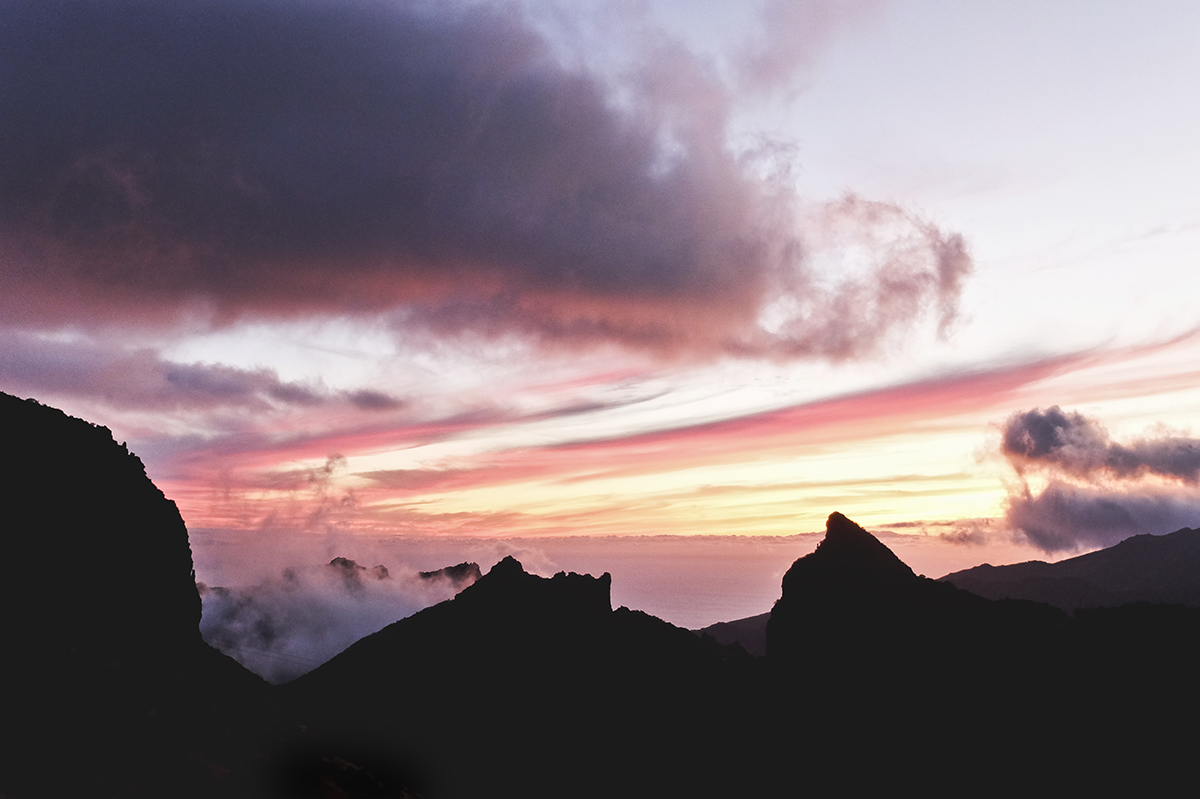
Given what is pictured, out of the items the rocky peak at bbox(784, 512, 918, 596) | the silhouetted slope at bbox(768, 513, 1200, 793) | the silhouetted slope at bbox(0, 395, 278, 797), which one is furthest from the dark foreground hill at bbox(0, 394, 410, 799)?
the rocky peak at bbox(784, 512, 918, 596)

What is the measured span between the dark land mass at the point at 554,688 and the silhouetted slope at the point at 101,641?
20cm

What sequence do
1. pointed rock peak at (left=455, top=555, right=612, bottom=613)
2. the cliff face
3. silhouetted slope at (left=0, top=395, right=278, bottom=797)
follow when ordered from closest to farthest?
1. silhouetted slope at (left=0, top=395, right=278, bottom=797)
2. the cliff face
3. pointed rock peak at (left=455, top=555, right=612, bottom=613)

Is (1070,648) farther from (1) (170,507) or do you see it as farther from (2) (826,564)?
(1) (170,507)

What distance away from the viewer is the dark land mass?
2085 inches

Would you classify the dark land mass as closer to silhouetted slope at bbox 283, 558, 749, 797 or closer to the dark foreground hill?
the dark foreground hill

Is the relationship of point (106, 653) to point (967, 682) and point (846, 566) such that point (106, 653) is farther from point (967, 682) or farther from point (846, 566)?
point (967, 682)

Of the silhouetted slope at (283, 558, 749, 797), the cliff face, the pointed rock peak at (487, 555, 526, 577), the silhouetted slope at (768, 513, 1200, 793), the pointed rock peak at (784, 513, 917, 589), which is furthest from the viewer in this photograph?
the pointed rock peak at (487, 555, 526, 577)

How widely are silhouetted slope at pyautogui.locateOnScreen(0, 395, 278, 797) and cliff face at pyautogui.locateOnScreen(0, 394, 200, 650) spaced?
0.11 meters

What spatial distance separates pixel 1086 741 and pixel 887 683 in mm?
27613

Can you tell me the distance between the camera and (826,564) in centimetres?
13150

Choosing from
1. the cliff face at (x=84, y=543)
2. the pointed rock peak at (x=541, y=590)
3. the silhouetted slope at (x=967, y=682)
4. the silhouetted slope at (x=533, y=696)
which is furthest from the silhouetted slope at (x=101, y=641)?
the silhouetted slope at (x=967, y=682)

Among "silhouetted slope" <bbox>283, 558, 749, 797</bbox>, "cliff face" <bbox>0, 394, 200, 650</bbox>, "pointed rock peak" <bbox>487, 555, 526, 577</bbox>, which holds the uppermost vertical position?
"cliff face" <bbox>0, 394, 200, 650</bbox>

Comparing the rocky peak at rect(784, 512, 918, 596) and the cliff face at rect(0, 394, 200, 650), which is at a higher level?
the cliff face at rect(0, 394, 200, 650)

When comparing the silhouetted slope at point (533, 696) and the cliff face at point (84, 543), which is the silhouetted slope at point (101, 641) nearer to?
the cliff face at point (84, 543)
